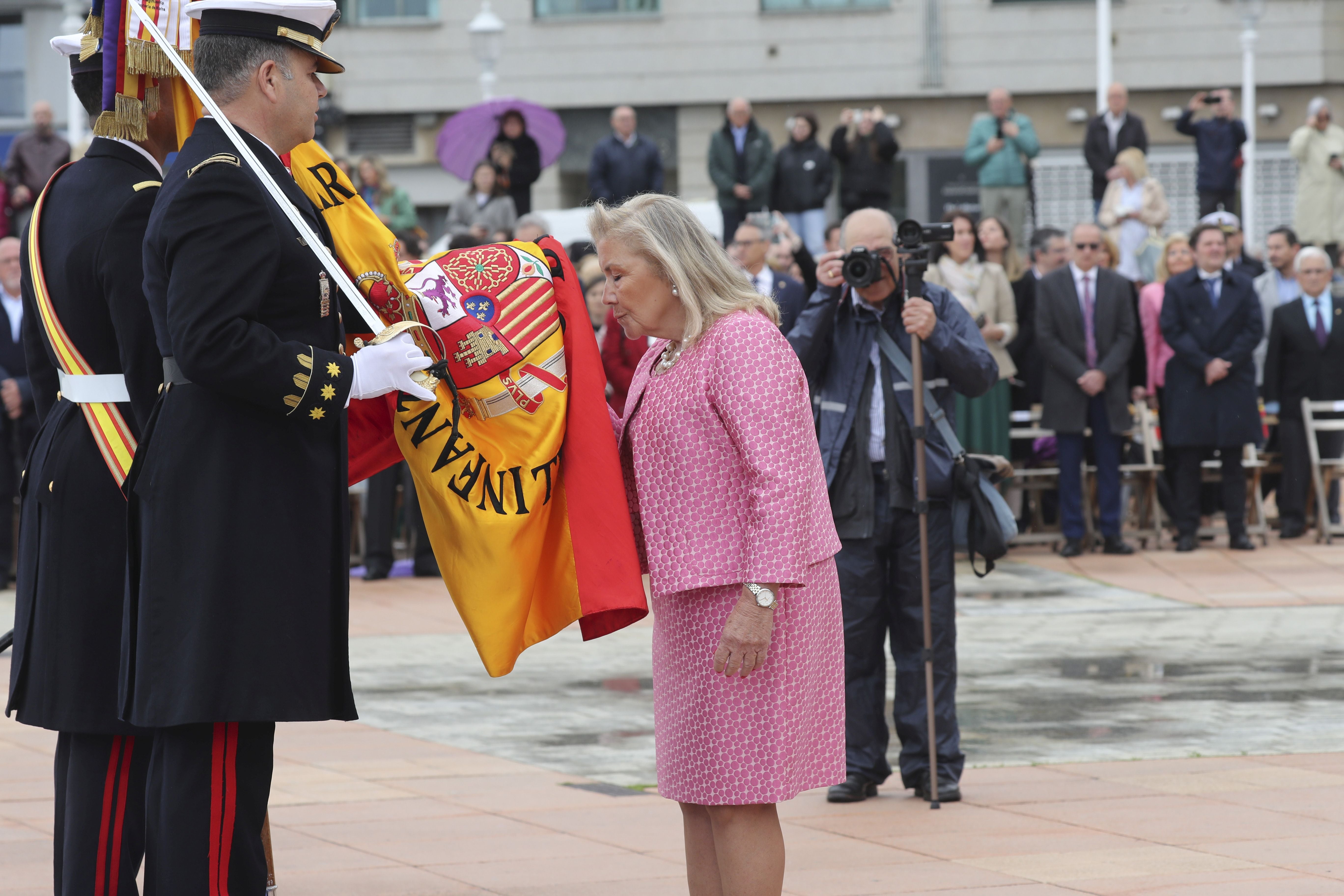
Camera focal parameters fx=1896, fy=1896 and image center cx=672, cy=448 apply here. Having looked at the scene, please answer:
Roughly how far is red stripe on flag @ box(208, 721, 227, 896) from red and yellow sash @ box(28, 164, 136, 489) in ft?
2.26

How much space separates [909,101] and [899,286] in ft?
70.1

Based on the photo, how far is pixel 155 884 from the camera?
3.78 metres

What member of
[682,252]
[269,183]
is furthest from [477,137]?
[269,183]

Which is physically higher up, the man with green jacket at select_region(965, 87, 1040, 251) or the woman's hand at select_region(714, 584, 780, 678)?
the man with green jacket at select_region(965, 87, 1040, 251)

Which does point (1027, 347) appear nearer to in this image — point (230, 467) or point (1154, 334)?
point (1154, 334)

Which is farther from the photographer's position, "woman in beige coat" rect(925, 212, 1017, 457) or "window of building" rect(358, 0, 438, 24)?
"window of building" rect(358, 0, 438, 24)

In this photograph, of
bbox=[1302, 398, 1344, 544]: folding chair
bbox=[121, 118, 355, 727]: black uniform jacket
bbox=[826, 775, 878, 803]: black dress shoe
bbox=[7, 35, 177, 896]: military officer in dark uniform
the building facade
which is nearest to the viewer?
bbox=[121, 118, 355, 727]: black uniform jacket

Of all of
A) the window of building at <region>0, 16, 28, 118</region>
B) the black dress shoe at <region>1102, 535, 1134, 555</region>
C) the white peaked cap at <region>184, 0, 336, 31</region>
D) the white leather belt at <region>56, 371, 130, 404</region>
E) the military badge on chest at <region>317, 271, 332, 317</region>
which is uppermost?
the window of building at <region>0, 16, 28, 118</region>

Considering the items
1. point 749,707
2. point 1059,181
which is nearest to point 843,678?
point 749,707

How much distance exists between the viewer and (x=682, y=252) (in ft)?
14.2

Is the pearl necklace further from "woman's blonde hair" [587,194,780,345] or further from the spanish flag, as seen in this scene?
the spanish flag

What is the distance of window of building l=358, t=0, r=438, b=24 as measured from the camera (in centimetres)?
2839

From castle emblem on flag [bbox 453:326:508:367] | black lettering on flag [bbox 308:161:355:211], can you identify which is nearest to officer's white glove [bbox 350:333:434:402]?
castle emblem on flag [bbox 453:326:508:367]

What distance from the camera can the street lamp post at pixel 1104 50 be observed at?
24.9 m
